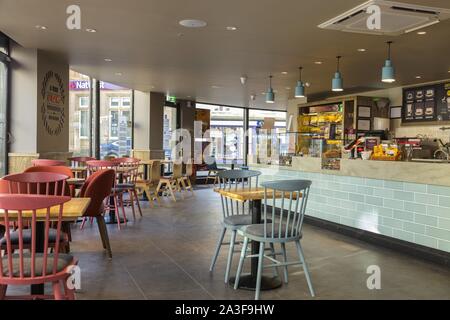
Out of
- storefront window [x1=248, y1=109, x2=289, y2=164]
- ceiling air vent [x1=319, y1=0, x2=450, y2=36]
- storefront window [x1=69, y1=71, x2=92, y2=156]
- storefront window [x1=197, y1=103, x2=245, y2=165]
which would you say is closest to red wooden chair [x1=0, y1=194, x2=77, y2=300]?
ceiling air vent [x1=319, y1=0, x2=450, y2=36]

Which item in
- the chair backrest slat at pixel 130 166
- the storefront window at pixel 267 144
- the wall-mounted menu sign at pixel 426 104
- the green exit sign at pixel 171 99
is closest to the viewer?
the storefront window at pixel 267 144

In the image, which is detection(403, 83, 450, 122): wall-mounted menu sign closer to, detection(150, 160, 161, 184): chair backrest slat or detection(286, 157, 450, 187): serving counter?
detection(286, 157, 450, 187): serving counter

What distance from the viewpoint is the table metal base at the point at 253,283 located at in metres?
3.51

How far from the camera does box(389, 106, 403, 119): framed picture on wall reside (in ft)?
30.8

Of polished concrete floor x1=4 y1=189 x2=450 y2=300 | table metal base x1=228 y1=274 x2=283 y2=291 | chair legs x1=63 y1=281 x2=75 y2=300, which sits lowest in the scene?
polished concrete floor x1=4 y1=189 x2=450 y2=300

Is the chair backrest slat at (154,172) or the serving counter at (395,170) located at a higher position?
the serving counter at (395,170)

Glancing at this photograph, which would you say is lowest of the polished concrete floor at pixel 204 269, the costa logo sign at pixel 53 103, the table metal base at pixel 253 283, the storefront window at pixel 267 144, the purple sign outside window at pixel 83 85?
the polished concrete floor at pixel 204 269

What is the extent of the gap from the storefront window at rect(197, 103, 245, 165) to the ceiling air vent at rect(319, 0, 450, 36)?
9.57 m

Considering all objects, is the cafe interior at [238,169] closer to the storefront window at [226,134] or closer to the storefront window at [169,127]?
the storefront window at [169,127]

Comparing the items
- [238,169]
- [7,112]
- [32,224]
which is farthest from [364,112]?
[32,224]

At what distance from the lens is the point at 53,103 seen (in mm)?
7062

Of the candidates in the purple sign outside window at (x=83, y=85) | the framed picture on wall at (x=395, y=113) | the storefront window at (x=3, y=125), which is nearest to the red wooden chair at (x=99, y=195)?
the storefront window at (x=3, y=125)

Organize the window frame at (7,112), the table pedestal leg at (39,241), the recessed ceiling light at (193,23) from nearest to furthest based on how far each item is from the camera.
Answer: the table pedestal leg at (39,241)
the recessed ceiling light at (193,23)
the window frame at (7,112)
